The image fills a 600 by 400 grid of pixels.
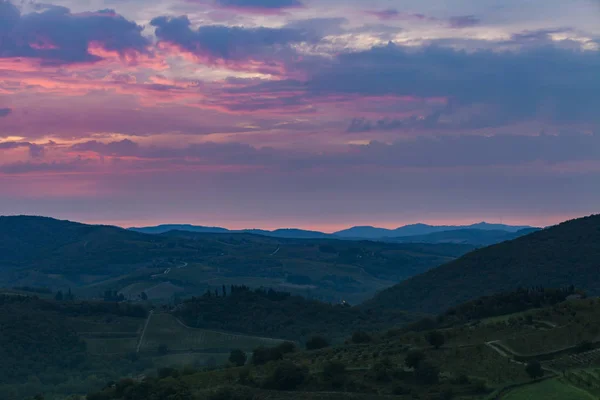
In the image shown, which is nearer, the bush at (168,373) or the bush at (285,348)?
the bush at (168,373)

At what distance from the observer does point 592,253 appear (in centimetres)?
19600

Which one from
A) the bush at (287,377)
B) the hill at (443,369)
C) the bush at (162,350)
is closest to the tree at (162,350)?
the bush at (162,350)

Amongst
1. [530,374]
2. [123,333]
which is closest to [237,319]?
[123,333]

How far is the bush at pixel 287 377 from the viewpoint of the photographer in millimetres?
80438

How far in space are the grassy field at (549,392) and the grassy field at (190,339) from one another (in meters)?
102

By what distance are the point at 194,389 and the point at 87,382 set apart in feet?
215

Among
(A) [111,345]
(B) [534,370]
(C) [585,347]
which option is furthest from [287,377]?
(A) [111,345]

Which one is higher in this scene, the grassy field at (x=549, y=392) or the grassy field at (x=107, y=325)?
the grassy field at (x=549, y=392)

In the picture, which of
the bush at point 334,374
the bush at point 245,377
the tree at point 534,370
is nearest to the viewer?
the tree at point 534,370

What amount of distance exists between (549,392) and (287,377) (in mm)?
25506

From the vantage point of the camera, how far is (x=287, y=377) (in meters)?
80.6

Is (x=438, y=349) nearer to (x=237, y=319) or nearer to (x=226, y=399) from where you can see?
(x=226, y=399)

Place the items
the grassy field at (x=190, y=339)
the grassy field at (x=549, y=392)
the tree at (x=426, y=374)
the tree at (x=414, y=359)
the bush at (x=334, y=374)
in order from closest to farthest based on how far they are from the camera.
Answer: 1. the grassy field at (x=549, y=392)
2. the tree at (x=426, y=374)
3. the bush at (x=334, y=374)
4. the tree at (x=414, y=359)
5. the grassy field at (x=190, y=339)

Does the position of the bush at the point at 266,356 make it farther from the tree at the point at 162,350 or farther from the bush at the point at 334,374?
the tree at the point at 162,350
